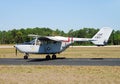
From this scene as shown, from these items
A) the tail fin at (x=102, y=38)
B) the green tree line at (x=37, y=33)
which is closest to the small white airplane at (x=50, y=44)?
the tail fin at (x=102, y=38)

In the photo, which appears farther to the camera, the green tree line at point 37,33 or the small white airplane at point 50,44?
the green tree line at point 37,33

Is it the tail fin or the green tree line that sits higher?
the green tree line

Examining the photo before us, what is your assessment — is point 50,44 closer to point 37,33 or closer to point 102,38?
point 102,38

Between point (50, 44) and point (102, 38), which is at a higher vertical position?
point (102, 38)

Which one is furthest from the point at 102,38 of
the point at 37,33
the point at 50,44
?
the point at 37,33

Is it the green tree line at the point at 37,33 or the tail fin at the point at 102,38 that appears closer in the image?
the tail fin at the point at 102,38

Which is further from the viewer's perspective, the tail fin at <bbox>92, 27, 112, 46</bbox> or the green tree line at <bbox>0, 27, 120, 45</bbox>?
the green tree line at <bbox>0, 27, 120, 45</bbox>

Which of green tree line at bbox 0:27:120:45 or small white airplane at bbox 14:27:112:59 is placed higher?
green tree line at bbox 0:27:120:45

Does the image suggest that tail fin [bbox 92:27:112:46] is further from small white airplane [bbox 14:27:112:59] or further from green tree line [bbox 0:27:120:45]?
green tree line [bbox 0:27:120:45]

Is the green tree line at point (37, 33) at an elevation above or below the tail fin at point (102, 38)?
above

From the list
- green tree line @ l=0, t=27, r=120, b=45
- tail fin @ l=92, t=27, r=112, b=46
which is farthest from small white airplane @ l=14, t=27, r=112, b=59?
green tree line @ l=0, t=27, r=120, b=45

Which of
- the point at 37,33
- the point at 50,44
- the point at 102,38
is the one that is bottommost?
the point at 50,44

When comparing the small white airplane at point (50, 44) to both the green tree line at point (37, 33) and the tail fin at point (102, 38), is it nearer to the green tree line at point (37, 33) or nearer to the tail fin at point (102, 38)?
the tail fin at point (102, 38)

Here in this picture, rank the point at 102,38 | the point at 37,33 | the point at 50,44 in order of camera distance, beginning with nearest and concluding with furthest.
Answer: the point at 102,38
the point at 50,44
the point at 37,33
